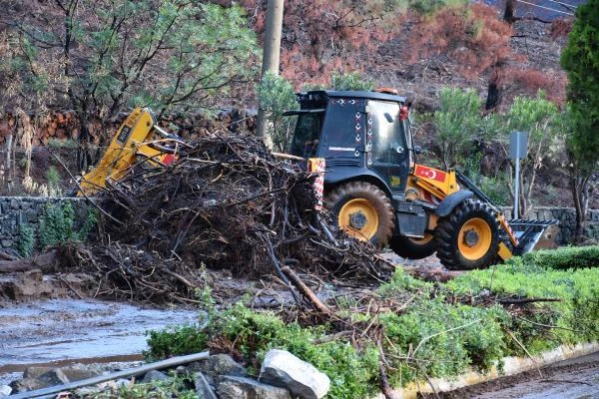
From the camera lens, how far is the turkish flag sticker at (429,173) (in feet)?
64.6

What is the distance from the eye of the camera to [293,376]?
7.89m

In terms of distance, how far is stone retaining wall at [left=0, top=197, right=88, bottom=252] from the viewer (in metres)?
17.8

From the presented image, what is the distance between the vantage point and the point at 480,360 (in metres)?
10.4

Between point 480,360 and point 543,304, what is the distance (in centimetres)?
164

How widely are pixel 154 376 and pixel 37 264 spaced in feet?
27.2

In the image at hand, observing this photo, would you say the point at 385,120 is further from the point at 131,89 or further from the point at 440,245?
the point at 131,89

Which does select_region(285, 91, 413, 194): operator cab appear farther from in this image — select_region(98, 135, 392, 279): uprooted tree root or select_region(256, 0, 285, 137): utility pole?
select_region(256, 0, 285, 137): utility pole

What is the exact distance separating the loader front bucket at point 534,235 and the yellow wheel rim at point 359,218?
3917 millimetres

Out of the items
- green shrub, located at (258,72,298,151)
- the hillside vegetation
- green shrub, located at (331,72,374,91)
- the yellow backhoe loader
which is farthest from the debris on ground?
green shrub, located at (331,72,374,91)

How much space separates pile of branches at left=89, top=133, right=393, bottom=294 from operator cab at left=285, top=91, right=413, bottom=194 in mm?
1483

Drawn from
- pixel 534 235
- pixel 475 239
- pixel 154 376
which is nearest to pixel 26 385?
pixel 154 376

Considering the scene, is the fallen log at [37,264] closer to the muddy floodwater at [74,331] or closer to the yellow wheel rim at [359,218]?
the muddy floodwater at [74,331]

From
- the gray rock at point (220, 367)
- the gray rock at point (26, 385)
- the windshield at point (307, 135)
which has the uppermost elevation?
the windshield at point (307, 135)

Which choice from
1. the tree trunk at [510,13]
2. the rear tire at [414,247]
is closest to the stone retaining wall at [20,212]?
the rear tire at [414,247]
